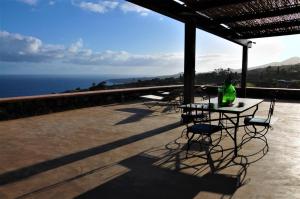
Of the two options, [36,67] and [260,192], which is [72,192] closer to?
[260,192]

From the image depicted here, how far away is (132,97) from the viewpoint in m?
11.4

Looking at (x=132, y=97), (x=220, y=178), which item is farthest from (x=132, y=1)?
(x=132, y=97)

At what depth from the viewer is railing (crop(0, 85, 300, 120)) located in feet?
23.9

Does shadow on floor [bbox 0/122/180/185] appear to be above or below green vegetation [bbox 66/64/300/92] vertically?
below

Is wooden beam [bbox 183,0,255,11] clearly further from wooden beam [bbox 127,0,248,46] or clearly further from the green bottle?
the green bottle

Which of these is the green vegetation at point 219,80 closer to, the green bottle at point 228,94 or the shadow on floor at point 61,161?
the green bottle at point 228,94

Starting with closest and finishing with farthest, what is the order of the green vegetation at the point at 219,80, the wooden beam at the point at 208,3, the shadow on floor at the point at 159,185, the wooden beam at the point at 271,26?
the shadow on floor at the point at 159,185 < the wooden beam at the point at 208,3 < the wooden beam at the point at 271,26 < the green vegetation at the point at 219,80

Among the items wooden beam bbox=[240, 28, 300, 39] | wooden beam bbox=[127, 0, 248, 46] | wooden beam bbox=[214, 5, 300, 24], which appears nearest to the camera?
wooden beam bbox=[127, 0, 248, 46]

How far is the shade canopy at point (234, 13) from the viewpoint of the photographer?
235 inches

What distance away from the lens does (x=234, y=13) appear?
7.20 m

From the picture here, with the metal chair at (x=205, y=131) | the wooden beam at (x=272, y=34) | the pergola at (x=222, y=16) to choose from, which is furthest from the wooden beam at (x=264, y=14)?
the metal chair at (x=205, y=131)

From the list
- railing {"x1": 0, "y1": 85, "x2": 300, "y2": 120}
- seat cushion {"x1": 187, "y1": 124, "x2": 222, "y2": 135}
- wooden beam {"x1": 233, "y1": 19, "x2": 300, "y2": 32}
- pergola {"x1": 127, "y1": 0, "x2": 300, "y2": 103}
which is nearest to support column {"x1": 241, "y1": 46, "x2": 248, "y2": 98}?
railing {"x1": 0, "y1": 85, "x2": 300, "y2": 120}

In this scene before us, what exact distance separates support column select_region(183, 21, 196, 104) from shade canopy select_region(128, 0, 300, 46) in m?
0.28

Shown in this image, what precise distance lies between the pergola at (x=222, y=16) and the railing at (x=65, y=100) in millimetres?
3270
